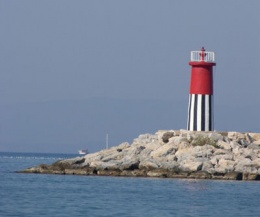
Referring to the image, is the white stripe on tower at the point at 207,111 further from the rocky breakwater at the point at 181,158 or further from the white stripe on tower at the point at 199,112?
the rocky breakwater at the point at 181,158

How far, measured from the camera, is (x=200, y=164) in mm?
41812

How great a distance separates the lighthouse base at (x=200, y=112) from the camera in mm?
46125

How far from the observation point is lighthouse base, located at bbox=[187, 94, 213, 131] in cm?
4612

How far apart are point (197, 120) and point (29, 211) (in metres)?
17.4

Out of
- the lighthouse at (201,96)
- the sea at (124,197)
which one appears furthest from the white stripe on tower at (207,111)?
the sea at (124,197)

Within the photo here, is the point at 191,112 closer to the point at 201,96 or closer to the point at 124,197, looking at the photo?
the point at 201,96

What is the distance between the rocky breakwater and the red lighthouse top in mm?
2223

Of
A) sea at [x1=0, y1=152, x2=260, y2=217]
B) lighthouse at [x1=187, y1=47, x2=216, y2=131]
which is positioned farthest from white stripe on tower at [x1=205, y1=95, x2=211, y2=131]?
sea at [x1=0, y1=152, x2=260, y2=217]

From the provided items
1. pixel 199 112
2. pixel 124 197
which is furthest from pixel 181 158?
pixel 124 197

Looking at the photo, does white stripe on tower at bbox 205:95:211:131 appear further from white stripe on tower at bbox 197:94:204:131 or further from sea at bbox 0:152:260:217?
sea at bbox 0:152:260:217

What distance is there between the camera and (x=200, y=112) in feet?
151

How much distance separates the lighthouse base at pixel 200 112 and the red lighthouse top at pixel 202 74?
27 cm

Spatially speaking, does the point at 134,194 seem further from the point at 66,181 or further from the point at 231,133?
the point at 231,133

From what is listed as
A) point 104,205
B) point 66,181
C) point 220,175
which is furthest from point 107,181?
point 104,205
